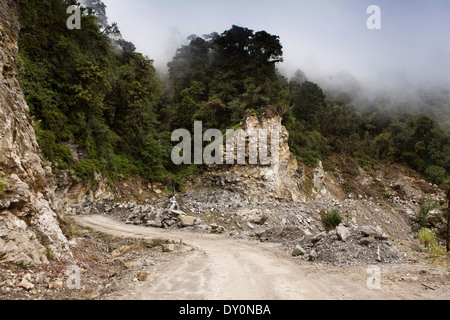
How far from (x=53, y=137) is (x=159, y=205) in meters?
8.82

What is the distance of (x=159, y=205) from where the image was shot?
62.1 feet

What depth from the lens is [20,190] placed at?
518cm

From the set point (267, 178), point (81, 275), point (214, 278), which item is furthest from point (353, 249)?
Answer: point (267, 178)

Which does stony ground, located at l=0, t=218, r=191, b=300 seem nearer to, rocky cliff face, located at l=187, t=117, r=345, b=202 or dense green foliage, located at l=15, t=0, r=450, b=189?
dense green foliage, located at l=15, t=0, r=450, b=189

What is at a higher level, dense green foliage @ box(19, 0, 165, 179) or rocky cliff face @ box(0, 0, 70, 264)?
dense green foliage @ box(19, 0, 165, 179)

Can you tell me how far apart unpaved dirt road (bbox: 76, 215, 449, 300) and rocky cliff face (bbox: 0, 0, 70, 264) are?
86.1 inches

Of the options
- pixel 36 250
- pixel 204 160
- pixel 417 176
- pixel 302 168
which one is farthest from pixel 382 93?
pixel 36 250

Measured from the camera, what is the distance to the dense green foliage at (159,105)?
602 inches

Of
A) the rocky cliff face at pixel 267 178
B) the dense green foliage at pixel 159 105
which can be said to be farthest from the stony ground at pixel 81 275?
the rocky cliff face at pixel 267 178

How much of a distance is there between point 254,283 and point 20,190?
568 centimetres

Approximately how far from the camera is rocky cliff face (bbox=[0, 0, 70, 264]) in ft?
14.8

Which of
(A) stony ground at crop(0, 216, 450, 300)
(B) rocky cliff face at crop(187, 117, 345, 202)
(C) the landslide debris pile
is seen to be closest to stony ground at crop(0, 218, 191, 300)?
(A) stony ground at crop(0, 216, 450, 300)

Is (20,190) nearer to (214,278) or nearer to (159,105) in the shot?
(214,278)
